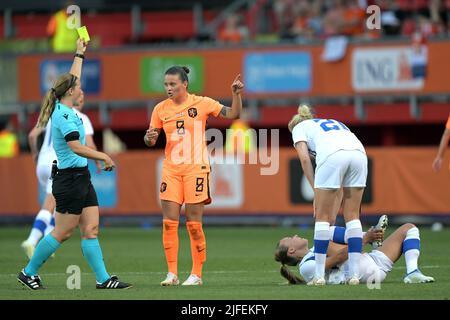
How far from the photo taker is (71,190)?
1173 cm

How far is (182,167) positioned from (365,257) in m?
2.10

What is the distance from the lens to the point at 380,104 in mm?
26672

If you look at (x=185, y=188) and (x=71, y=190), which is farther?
(x=185, y=188)

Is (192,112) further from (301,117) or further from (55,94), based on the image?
(55,94)

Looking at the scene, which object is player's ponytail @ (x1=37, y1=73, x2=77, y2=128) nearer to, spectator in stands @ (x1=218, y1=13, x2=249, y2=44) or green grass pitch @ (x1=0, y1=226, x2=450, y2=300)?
green grass pitch @ (x1=0, y1=226, x2=450, y2=300)

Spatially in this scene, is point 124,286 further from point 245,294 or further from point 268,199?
point 268,199

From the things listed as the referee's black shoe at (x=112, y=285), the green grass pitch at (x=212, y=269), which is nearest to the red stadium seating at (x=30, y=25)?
the green grass pitch at (x=212, y=269)

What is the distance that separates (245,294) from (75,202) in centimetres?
197

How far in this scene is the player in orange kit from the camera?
12.4m

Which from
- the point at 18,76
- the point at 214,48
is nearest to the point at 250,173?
the point at 214,48

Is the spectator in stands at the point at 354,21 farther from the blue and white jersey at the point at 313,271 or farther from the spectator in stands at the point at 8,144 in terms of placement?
the blue and white jersey at the point at 313,271

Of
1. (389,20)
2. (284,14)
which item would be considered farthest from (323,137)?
(284,14)

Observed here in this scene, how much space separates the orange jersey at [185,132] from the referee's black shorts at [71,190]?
1047mm

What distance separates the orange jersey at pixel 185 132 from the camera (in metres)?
12.5
